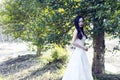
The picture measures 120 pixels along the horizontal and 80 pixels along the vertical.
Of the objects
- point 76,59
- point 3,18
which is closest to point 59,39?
point 76,59

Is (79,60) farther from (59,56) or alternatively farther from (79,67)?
(59,56)

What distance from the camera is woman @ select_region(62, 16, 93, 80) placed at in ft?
30.8

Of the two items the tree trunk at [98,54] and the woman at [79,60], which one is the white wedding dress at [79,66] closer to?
the woman at [79,60]

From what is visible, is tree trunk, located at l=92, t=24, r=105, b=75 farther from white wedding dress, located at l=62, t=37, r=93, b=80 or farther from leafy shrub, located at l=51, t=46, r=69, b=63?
leafy shrub, located at l=51, t=46, r=69, b=63

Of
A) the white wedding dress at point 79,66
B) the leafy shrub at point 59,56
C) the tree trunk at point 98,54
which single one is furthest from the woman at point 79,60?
the leafy shrub at point 59,56

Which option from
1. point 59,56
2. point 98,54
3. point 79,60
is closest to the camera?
point 79,60

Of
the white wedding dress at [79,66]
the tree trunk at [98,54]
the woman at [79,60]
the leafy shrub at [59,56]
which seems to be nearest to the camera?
the woman at [79,60]

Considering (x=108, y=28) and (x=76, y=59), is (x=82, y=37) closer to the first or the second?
(x=76, y=59)

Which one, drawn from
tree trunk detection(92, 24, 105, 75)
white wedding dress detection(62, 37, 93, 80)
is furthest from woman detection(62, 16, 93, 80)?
tree trunk detection(92, 24, 105, 75)

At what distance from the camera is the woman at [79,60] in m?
9.38

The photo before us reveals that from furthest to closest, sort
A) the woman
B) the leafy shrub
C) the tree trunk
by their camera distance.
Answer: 1. the leafy shrub
2. the tree trunk
3. the woman

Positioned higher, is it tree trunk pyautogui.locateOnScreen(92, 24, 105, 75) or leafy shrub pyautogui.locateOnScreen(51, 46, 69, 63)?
tree trunk pyautogui.locateOnScreen(92, 24, 105, 75)

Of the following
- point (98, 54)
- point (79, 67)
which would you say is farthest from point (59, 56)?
point (79, 67)

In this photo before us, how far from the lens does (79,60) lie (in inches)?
376
